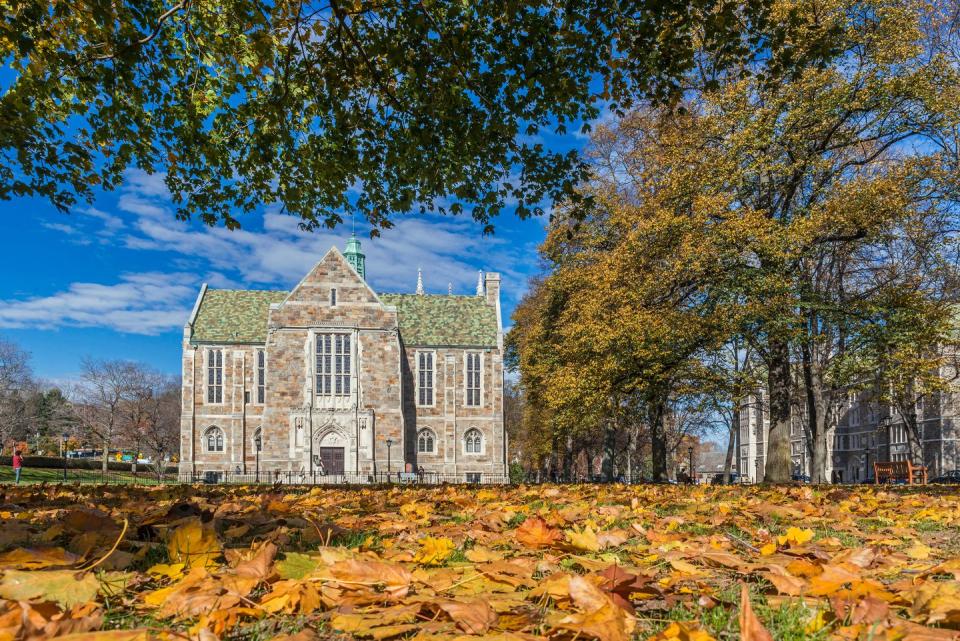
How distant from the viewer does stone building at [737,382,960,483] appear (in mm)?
60406

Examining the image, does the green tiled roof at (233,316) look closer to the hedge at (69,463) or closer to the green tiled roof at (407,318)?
the green tiled roof at (407,318)

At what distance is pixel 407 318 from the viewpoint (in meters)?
48.1

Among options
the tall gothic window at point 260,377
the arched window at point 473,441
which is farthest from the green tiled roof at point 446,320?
the tall gothic window at point 260,377

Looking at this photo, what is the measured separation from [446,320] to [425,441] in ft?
28.6

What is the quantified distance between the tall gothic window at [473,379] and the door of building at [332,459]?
10120 millimetres

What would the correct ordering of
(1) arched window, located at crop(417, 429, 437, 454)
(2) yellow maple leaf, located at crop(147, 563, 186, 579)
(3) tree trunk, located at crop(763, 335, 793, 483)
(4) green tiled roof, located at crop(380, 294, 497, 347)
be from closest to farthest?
(2) yellow maple leaf, located at crop(147, 563, 186, 579)
(3) tree trunk, located at crop(763, 335, 793, 483)
(1) arched window, located at crop(417, 429, 437, 454)
(4) green tiled roof, located at crop(380, 294, 497, 347)

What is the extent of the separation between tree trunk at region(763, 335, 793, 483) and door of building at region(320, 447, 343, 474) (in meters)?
26.1

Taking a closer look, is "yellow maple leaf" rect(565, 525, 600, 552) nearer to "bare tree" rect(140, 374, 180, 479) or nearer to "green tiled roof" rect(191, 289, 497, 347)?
"green tiled roof" rect(191, 289, 497, 347)

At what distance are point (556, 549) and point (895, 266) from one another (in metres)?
24.7

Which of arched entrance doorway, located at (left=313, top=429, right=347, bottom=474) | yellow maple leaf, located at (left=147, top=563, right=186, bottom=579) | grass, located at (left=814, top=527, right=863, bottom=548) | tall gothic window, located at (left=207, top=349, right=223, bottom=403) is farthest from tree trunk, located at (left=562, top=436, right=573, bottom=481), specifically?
yellow maple leaf, located at (left=147, top=563, right=186, bottom=579)

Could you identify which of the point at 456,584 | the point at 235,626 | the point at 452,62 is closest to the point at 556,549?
the point at 456,584

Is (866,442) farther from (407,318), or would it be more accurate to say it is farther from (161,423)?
(161,423)

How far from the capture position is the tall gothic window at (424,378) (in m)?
45.5

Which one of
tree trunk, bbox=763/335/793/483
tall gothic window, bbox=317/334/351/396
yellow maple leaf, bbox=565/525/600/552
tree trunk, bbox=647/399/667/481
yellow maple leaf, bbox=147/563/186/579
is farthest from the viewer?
tall gothic window, bbox=317/334/351/396
